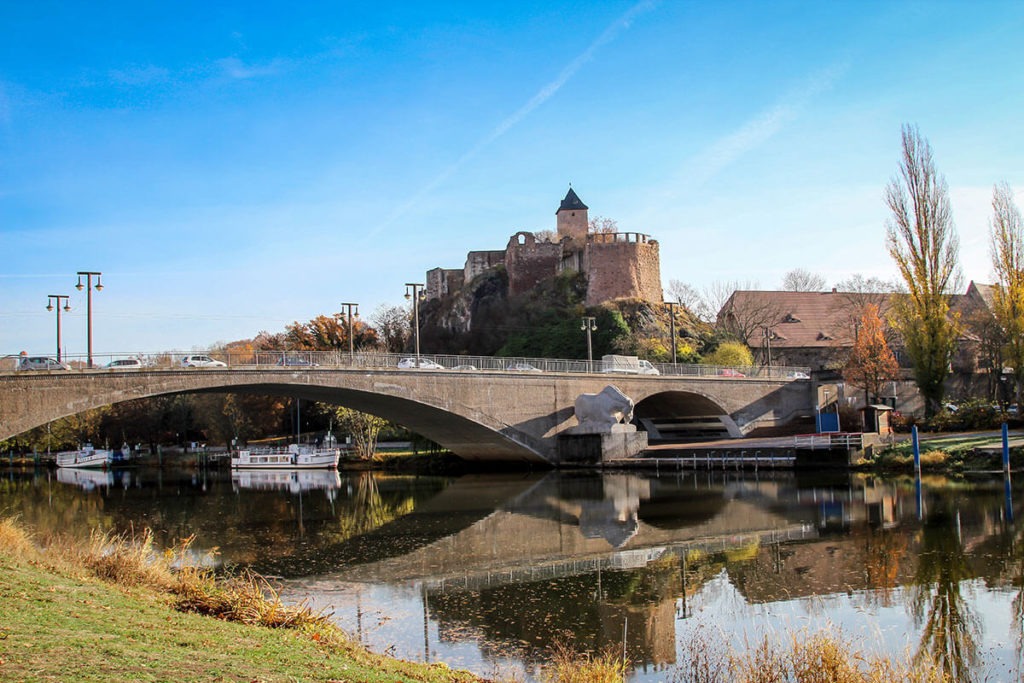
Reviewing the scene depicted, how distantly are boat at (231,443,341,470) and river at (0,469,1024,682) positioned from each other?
18790mm

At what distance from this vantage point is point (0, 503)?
3634 cm

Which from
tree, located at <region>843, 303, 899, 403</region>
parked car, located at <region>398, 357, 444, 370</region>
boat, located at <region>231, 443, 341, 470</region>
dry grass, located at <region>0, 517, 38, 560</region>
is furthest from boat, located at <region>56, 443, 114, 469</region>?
dry grass, located at <region>0, 517, 38, 560</region>

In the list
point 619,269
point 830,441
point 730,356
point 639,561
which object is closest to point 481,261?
point 619,269

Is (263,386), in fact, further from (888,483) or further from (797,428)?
(797,428)

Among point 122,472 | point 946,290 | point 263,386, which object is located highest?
point 946,290

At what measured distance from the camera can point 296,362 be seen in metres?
38.5

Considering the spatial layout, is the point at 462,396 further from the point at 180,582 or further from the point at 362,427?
the point at 180,582

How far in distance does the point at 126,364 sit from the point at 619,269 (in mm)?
48245

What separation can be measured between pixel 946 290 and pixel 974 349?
23.7 m

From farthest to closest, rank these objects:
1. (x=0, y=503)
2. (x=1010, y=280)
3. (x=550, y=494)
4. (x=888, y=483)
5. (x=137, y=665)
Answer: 1. (x=1010, y=280)
2. (x=0, y=503)
3. (x=550, y=494)
4. (x=888, y=483)
5. (x=137, y=665)

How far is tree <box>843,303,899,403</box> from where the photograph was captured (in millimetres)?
50531

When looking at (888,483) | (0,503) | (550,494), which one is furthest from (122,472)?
(888,483)

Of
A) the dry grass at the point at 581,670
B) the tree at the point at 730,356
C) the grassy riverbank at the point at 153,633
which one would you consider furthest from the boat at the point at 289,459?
the dry grass at the point at 581,670

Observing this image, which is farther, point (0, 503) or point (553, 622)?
point (0, 503)
